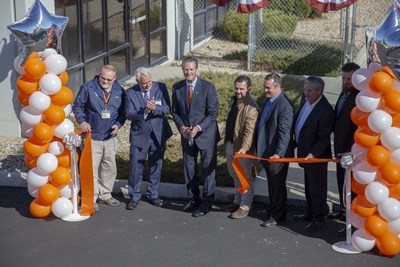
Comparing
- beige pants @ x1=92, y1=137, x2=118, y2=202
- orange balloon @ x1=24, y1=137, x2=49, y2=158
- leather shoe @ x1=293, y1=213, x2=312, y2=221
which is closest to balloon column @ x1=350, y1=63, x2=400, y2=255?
leather shoe @ x1=293, y1=213, x2=312, y2=221

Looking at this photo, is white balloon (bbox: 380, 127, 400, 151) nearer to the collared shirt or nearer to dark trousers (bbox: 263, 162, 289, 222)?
the collared shirt

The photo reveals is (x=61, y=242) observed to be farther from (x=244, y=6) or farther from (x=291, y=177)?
(x=244, y=6)

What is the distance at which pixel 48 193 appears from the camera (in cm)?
892

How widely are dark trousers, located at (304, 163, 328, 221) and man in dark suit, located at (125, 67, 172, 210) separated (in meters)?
1.88

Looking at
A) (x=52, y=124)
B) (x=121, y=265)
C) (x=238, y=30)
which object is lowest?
(x=238, y=30)

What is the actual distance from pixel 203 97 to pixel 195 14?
11.1m

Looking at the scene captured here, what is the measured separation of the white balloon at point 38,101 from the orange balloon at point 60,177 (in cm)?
76

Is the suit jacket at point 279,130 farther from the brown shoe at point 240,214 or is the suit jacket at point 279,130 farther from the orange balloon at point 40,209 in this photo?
the orange balloon at point 40,209

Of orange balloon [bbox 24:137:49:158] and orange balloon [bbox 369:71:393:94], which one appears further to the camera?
orange balloon [bbox 24:137:49:158]

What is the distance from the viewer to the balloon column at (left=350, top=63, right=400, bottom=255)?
7.59 metres

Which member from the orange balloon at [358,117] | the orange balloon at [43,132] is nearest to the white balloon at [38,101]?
the orange balloon at [43,132]

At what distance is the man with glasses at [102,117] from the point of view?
9.15m

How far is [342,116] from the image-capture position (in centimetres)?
840

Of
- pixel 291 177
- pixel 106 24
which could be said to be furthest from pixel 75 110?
pixel 106 24
